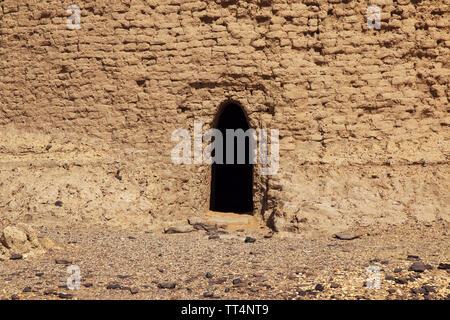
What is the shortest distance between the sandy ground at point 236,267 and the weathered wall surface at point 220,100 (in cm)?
86

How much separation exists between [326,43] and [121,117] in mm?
3375

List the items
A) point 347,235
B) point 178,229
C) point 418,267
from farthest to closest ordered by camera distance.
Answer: point 178,229 → point 347,235 → point 418,267

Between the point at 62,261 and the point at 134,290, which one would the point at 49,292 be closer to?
the point at 134,290

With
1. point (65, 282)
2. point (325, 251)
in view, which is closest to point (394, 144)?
point (325, 251)

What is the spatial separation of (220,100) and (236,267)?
351 centimetres

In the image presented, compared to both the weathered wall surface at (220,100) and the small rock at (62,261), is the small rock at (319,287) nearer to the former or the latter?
the weathered wall surface at (220,100)

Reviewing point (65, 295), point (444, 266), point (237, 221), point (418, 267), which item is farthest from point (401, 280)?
point (237, 221)

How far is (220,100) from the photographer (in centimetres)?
779

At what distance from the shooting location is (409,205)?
6.61 metres

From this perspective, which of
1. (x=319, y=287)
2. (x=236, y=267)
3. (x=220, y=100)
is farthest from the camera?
(x=220, y=100)

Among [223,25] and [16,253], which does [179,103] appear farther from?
[16,253]

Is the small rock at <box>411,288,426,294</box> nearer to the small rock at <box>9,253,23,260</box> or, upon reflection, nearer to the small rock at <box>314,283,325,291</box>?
the small rock at <box>314,283,325,291</box>

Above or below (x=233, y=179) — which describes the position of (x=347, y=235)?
below

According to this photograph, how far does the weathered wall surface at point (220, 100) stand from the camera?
23.4 ft
